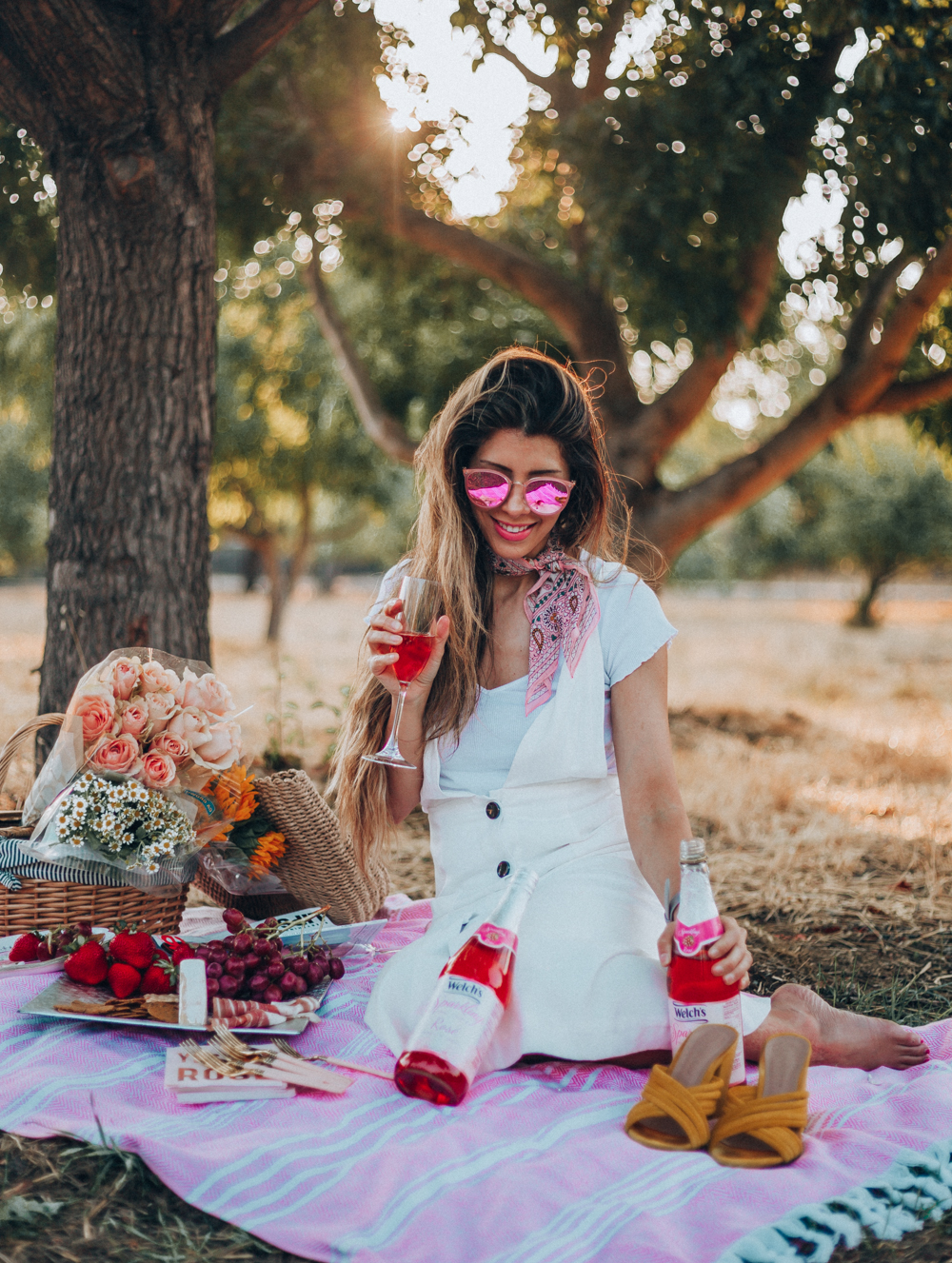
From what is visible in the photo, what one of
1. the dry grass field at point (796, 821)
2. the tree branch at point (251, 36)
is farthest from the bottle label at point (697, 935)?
the tree branch at point (251, 36)

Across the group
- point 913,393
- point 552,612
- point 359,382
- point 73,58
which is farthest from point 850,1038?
point 359,382

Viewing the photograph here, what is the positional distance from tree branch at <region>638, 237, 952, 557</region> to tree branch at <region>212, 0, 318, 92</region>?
3.76 metres

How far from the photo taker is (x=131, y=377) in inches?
165

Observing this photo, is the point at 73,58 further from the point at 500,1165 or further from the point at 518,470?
the point at 500,1165

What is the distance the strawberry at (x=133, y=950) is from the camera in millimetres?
2838

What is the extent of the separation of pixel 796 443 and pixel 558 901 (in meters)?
5.20

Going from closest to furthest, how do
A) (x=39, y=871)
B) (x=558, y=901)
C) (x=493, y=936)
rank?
(x=493, y=936)
(x=558, y=901)
(x=39, y=871)

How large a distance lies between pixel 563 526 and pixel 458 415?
0.45 meters

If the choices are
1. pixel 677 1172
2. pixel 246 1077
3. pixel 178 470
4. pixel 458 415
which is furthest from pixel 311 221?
pixel 677 1172

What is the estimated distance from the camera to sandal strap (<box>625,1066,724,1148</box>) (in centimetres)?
215

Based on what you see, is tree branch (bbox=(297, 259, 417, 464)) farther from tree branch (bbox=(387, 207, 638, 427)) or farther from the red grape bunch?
the red grape bunch

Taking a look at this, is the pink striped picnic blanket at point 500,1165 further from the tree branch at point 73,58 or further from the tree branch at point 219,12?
the tree branch at point 219,12

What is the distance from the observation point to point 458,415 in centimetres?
285

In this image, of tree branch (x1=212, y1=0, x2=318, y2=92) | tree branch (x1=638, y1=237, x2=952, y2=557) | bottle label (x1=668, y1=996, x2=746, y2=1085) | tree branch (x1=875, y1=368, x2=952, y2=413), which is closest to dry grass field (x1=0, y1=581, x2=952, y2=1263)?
bottle label (x1=668, y1=996, x2=746, y2=1085)
